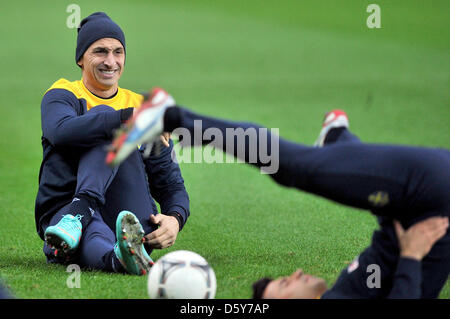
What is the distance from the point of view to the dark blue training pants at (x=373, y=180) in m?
3.43

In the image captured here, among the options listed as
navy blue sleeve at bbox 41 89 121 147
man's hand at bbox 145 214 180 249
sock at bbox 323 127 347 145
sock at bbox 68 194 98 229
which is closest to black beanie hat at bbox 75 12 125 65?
navy blue sleeve at bbox 41 89 121 147

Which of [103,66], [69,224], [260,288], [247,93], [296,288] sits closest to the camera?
[296,288]

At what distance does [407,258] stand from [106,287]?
1723 millimetres

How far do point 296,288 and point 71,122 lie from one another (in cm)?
195

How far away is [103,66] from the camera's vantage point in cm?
534

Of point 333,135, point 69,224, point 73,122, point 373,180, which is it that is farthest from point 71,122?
point 373,180

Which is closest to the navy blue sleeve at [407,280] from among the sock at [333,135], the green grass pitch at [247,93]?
the sock at [333,135]

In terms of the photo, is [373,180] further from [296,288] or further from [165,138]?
[165,138]

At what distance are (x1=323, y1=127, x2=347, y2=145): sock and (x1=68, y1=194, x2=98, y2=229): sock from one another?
1.66 m

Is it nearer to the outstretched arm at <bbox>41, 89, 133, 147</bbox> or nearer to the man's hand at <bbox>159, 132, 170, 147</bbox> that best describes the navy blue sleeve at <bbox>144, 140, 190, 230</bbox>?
the man's hand at <bbox>159, 132, 170, 147</bbox>

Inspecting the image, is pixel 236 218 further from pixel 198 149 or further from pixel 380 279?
pixel 198 149

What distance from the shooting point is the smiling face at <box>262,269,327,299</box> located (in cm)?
369

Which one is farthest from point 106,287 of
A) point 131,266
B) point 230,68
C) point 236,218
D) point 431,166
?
point 230,68

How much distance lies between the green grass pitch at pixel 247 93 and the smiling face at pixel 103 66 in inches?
50.7
